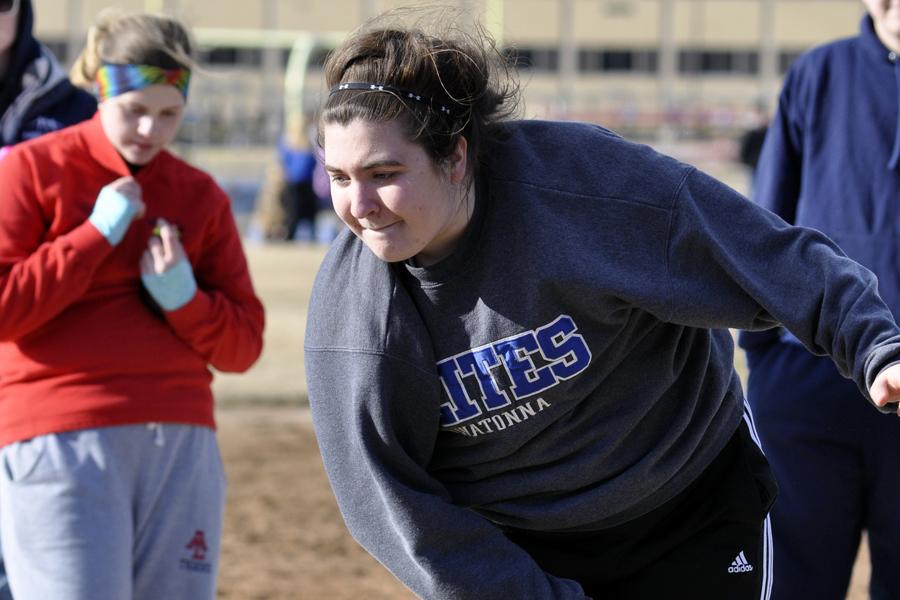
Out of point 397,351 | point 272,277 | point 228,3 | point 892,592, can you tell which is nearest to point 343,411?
point 397,351

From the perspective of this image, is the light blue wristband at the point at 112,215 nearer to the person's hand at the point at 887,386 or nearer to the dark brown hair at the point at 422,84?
the dark brown hair at the point at 422,84

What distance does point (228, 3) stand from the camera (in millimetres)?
46781

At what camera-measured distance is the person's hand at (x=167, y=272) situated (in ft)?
10.4

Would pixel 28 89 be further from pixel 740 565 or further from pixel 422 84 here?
pixel 740 565

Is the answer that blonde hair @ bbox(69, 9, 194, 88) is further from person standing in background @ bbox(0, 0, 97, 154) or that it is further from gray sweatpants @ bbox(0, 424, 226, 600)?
gray sweatpants @ bbox(0, 424, 226, 600)

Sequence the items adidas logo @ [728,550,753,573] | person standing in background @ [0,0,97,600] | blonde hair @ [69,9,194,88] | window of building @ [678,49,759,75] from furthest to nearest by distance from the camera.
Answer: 1. window of building @ [678,49,759,75]
2. person standing in background @ [0,0,97,600]
3. blonde hair @ [69,9,194,88]
4. adidas logo @ [728,550,753,573]

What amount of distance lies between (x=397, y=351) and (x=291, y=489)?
4.28m

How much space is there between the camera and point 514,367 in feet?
8.24

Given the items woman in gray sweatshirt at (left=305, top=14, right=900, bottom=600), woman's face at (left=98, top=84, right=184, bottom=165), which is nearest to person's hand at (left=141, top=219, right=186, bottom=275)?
woman's face at (left=98, top=84, right=184, bottom=165)

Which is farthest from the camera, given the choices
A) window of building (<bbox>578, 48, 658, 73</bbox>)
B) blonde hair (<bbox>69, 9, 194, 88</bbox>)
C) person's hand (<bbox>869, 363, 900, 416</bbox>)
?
window of building (<bbox>578, 48, 658, 73</bbox>)

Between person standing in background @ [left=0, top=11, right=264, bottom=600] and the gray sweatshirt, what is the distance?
75 centimetres

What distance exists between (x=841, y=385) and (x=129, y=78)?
192 centimetres

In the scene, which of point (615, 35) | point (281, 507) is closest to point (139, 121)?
point (281, 507)

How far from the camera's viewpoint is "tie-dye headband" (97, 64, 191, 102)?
3268 mm
